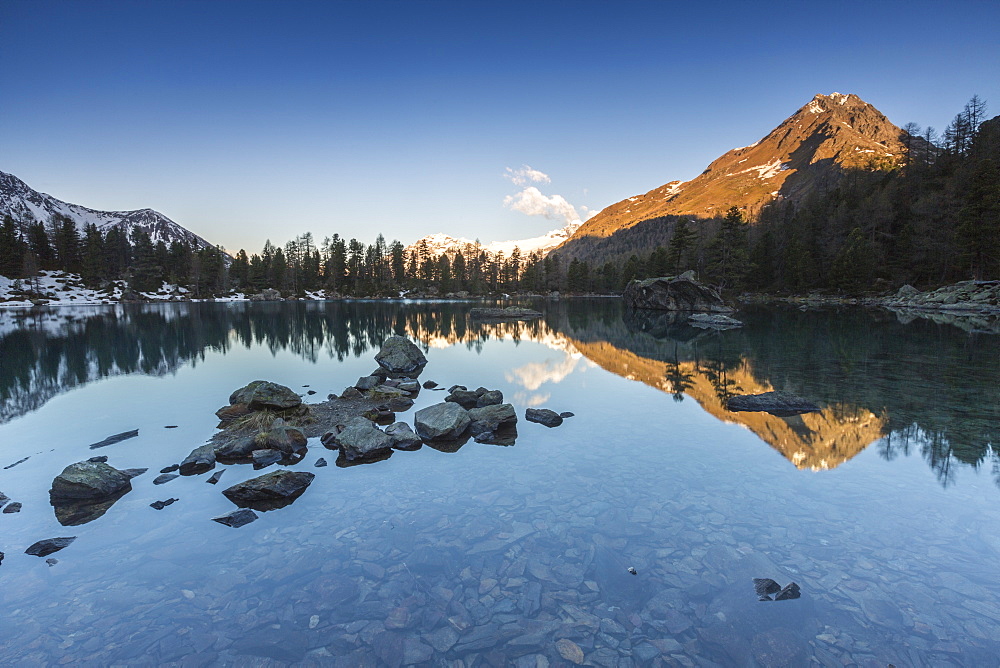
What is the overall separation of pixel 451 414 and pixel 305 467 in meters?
4.37

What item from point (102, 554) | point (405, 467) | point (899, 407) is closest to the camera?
point (102, 554)

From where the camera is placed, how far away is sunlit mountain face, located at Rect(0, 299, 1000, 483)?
1260 centimetres

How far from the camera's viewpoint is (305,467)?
1075cm

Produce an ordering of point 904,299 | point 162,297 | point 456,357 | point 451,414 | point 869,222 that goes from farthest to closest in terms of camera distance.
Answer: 1. point 162,297
2. point 869,222
3. point 904,299
4. point 456,357
5. point 451,414

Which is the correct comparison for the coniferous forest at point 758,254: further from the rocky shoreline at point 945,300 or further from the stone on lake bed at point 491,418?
the stone on lake bed at point 491,418

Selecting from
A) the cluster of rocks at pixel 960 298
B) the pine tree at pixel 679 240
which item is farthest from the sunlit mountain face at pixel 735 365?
the pine tree at pixel 679 240

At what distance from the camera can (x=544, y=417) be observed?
14477 mm

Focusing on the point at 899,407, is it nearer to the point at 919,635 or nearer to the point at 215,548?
the point at 919,635

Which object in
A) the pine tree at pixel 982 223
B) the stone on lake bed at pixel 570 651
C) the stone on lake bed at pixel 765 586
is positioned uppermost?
the pine tree at pixel 982 223

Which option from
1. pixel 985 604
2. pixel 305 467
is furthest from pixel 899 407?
pixel 305 467

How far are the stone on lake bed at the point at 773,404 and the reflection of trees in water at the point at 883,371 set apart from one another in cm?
100

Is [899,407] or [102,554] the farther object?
[899,407]

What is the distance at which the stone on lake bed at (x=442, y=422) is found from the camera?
12.7 metres

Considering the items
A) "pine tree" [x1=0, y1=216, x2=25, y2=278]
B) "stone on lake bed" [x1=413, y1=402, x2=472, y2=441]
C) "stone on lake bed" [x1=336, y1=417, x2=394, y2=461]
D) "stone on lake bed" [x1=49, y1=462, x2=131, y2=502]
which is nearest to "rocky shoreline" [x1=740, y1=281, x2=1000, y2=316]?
"stone on lake bed" [x1=413, y1=402, x2=472, y2=441]
